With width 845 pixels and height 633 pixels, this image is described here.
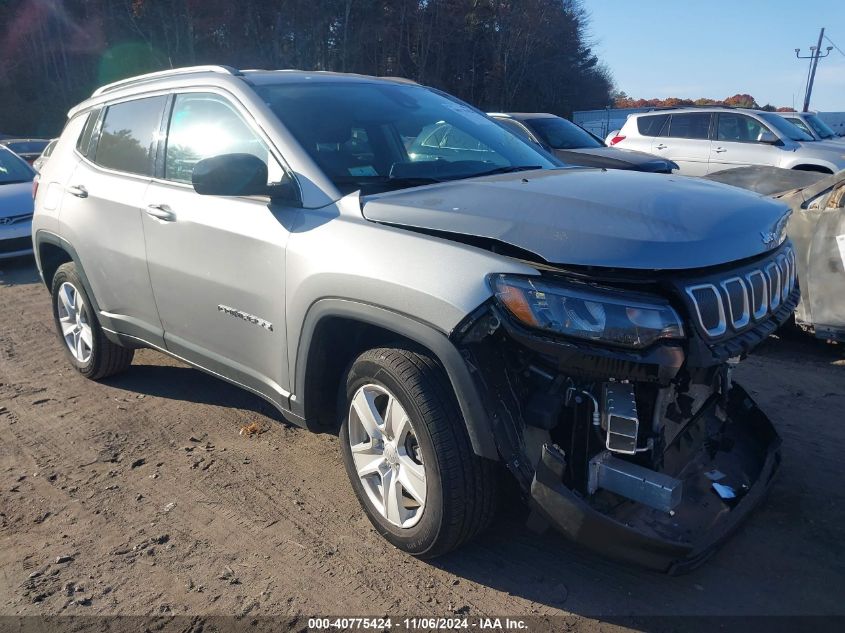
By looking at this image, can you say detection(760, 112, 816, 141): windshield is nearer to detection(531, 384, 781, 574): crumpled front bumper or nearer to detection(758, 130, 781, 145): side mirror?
detection(758, 130, 781, 145): side mirror

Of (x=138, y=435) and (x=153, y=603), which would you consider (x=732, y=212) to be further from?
(x=138, y=435)

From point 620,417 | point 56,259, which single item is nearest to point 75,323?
point 56,259

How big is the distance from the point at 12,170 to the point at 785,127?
12.4 metres

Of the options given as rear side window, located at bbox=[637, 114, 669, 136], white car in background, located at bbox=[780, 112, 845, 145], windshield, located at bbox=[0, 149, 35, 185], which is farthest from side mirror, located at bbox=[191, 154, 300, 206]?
white car in background, located at bbox=[780, 112, 845, 145]

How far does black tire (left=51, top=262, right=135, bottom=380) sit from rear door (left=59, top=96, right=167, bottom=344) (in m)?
0.25

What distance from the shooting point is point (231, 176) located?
303cm

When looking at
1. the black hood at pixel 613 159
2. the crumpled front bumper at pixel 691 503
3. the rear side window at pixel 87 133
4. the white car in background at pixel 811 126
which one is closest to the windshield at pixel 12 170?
the rear side window at pixel 87 133

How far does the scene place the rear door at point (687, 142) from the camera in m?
12.7

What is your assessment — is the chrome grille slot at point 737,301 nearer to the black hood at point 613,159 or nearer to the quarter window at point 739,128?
the black hood at point 613,159

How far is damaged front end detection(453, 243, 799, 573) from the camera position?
229 centimetres

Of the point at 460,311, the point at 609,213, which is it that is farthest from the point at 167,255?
the point at 609,213

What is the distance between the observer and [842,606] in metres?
2.61

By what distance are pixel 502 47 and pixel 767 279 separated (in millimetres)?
39374

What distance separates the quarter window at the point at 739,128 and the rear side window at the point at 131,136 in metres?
10.9
